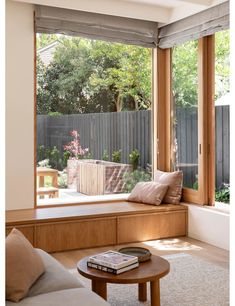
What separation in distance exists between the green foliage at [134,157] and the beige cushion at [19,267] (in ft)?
10.6

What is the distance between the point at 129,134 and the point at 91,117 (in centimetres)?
59

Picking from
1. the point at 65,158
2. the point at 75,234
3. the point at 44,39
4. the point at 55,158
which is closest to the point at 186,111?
the point at 65,158

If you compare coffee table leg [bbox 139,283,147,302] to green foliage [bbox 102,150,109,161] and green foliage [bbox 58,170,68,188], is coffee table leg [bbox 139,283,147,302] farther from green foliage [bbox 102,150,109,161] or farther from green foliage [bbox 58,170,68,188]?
green foliage [bbox 102,150,109,161]

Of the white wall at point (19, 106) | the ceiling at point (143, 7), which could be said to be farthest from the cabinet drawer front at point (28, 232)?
the ceiling at point (143, 7)

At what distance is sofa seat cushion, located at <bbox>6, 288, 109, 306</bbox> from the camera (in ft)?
6.55

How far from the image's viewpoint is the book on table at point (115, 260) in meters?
2.55

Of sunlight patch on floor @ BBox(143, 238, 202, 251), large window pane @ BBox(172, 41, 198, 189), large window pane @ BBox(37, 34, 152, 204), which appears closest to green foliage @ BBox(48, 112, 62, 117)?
large window pane @ BBox(37, 34, 152, 204)

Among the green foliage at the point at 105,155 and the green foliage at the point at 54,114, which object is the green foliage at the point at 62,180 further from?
the green foliage at the point at 54,114

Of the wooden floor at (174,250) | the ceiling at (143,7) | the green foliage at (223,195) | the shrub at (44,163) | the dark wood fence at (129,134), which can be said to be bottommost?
the wooden floor at (174,250)

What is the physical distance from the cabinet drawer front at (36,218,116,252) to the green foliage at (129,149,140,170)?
116cm
